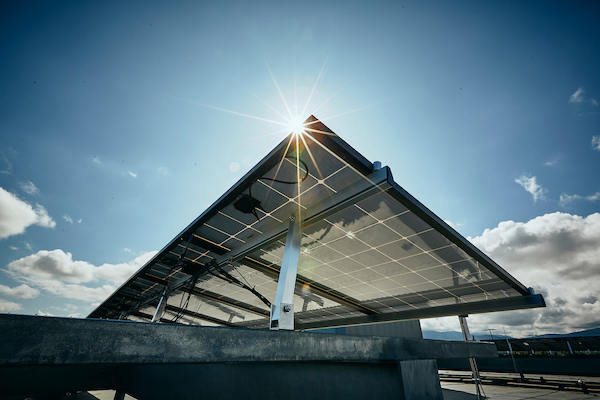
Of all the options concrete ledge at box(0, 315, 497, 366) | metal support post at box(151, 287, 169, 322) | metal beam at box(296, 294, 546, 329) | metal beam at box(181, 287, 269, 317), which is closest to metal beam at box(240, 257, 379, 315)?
metal beam at box(296, 294, 546, 329)

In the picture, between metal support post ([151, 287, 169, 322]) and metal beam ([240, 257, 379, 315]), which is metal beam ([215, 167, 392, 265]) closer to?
metal beam ([240, 257, 379, 315])

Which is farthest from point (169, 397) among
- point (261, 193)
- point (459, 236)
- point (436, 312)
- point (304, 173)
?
point (436, 312)

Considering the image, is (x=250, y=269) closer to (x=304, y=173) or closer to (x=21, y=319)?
(x=304, y=173)

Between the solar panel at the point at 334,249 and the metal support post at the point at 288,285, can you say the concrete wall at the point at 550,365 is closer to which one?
the solar panel at the point at 334,249

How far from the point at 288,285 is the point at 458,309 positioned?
13213 millimetres

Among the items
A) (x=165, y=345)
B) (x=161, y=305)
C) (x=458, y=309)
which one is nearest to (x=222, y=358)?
(x=165, y=345)

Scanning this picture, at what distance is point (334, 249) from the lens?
39.1 feet

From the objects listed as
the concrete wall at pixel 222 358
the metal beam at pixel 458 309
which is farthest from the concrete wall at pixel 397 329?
the concrete wall at pixel 222 358

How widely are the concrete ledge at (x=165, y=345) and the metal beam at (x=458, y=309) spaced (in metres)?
13.4

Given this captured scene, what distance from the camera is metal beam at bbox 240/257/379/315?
46.4 feet

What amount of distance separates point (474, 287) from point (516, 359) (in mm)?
38765

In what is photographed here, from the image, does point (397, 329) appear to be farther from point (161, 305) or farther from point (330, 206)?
point (330, 206)

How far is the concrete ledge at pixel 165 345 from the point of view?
183 cm

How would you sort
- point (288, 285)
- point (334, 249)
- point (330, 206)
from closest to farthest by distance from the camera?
point (288, 285) → point (330, 206) → point (334, 249)
